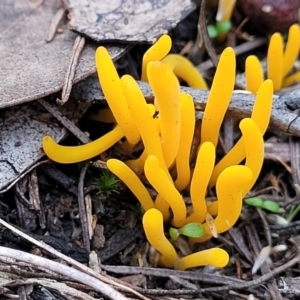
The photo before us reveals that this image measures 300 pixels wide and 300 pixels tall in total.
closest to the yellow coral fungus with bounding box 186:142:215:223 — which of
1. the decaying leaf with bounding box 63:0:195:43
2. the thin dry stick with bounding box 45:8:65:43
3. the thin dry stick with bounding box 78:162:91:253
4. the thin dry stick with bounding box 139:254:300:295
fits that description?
the thin dry stick with bounding box 139:254:300:295

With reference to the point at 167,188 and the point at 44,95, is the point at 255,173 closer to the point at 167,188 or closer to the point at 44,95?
the point at 167,188

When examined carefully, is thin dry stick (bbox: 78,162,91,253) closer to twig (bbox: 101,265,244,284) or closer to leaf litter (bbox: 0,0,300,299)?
leaf litter (bbox: 0,0,300,299)

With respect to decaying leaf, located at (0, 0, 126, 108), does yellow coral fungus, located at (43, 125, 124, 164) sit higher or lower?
lower

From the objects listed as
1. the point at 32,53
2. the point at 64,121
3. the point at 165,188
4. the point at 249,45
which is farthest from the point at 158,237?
the point at 249,45

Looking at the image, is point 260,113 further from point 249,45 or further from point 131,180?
point 249,45

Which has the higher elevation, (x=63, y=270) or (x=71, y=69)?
(x=71, y=69)

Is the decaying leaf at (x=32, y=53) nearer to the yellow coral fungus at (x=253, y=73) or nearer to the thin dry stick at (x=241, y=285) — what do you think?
the yellow coral fungus at (x=253, y=73)
